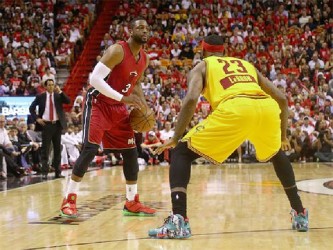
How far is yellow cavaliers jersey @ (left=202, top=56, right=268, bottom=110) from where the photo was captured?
15.7ft

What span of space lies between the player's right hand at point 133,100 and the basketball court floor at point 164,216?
1036mm

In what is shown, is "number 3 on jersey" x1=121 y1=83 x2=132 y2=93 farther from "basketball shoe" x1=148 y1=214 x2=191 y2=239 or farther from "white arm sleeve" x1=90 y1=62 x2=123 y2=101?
"basketball shoe" x1=148 y1=214 x2=191 y2=239

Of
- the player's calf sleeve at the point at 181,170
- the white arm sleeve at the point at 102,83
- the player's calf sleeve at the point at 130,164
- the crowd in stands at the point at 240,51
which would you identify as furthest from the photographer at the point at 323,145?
the player's calf sleeve at the point at 181,170

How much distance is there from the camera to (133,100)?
5.69 meters

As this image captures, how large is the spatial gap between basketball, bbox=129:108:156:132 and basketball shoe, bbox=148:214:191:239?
154 cm

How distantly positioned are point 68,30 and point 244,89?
1760 cm

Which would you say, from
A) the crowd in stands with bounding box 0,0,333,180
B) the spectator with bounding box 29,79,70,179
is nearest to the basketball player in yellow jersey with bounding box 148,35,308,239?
the spectator with bounding box 29,79,70,179

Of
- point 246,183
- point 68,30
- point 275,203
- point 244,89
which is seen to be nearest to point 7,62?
point 68,30

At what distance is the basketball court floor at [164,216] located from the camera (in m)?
4.46

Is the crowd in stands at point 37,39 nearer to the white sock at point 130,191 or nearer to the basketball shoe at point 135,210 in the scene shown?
the white sock at point 130,191

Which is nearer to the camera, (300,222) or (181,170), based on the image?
(181,170)

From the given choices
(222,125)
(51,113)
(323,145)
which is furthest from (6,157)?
(323,145)

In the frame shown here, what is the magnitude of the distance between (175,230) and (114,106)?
174 cm

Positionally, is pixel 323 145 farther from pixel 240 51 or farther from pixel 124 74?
pixel 124 74
